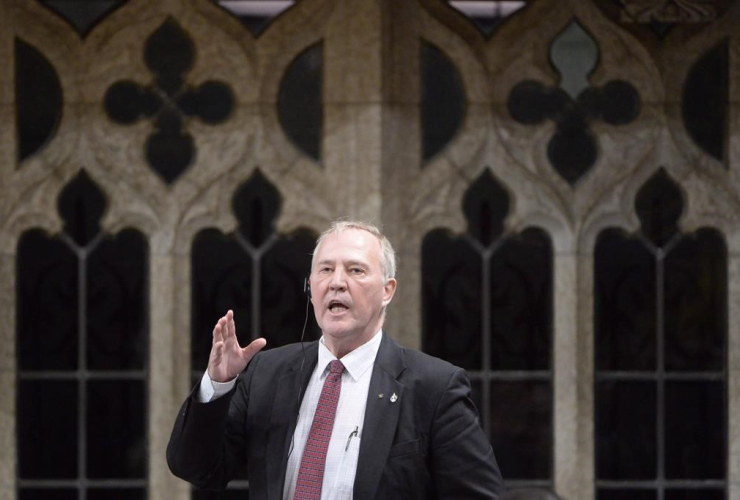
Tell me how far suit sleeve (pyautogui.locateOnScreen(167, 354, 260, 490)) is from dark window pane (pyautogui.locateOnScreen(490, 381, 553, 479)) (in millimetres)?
2096

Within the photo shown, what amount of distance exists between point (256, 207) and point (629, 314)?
1.50 meters

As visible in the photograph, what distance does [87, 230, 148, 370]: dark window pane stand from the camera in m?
4.93

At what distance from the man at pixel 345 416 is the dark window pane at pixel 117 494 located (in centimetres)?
207

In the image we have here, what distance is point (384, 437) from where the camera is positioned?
9.24 feet

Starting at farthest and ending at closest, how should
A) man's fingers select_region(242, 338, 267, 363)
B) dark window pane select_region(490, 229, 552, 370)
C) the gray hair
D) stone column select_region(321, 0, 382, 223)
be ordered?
dark window pane select_region(490, 229, 552, 370)
stone column select_region(321, 0, 382, 223)
the gray hair
man's fingers select_region(242, 338, 267, 363)

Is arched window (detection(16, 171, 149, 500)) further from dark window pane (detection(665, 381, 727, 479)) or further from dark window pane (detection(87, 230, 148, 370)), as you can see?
dark window pane (detection(665, 381, 727, 479))

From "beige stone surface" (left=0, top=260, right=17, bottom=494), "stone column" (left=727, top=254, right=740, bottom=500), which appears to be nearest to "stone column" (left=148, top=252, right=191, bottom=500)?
"beige stone surface" (left=0, top=260, right=17, bottom=494)

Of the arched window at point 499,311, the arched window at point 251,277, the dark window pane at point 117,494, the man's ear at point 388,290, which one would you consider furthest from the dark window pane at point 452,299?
the man's ear at point 388,290

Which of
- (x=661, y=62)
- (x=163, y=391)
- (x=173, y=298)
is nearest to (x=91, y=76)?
(x=173, y=298)

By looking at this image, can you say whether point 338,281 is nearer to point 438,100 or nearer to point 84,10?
point 438,100

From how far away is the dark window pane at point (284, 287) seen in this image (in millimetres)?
4930

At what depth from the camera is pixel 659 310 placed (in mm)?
4898

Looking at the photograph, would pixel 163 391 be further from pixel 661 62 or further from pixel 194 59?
pixel 661 62

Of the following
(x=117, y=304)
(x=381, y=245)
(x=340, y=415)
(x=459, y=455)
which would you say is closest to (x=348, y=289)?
(x=381, y=245)
